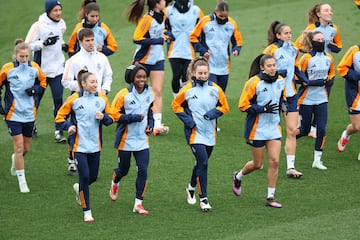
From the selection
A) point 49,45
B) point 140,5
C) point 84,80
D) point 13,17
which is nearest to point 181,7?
point 140,5

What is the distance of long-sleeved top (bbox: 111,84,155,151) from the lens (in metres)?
12.1

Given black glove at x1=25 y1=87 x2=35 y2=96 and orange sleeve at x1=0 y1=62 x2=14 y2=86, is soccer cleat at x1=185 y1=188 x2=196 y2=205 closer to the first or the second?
black glove at x1=25 y1=87 x2=35 y2=96

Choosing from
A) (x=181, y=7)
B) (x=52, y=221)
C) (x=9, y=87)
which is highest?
(x=181, y=7)

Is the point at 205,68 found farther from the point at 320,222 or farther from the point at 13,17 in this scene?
the point at 13,17

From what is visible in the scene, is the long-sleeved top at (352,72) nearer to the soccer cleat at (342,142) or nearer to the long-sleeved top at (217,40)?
the soccer cleat at (342,142)

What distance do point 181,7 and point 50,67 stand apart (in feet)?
9.23

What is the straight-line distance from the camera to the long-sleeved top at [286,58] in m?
13.9

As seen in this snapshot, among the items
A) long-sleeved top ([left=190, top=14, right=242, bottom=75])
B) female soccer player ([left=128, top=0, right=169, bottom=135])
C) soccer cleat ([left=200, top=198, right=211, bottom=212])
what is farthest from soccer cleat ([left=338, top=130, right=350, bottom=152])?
soccer cleat ([left=200, top=198, right=211, bottom=212])

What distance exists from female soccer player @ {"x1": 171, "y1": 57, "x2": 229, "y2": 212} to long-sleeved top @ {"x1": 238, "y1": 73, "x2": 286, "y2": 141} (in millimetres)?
313

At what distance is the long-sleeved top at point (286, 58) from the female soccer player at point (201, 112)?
72.6 inches

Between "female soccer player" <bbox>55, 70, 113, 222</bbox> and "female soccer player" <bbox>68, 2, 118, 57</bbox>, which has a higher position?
"female soccer player" <bbox>68, 2, 118, 57</bbox>

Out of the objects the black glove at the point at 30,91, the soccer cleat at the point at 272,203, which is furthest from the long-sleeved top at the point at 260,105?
the black glove at the point at 30,91

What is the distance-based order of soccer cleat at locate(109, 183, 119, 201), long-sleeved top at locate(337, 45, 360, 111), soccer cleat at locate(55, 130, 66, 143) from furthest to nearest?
soccer cleat at locate(55, 130, 66, 143)
long-sleeved top at locate(337, 45, 360, 111)
soccer cleat at locate(109, 183, 119, 201)

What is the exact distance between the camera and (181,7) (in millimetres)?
16812
